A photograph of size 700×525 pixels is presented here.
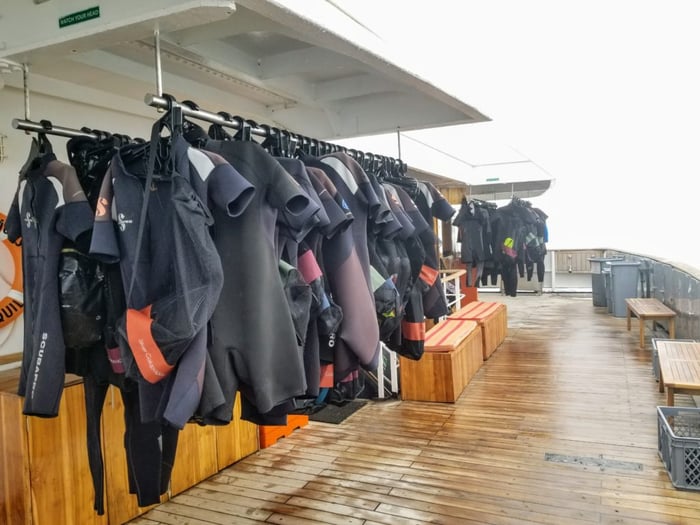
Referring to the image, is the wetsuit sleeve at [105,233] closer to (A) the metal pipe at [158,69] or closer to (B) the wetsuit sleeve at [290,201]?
(A) the metal pipe at [158,69]

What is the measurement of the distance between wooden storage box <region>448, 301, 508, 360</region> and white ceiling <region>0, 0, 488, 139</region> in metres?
4.21

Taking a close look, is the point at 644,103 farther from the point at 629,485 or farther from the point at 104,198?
the point at 104,198

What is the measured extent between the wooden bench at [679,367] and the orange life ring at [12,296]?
154 inches

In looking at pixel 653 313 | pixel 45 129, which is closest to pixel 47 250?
pixel 45 129

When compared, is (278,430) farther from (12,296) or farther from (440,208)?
(440,208)

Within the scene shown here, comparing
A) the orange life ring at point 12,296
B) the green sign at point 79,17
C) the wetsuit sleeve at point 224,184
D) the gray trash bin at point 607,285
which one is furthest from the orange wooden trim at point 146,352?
the gray trash bin at point 607,285

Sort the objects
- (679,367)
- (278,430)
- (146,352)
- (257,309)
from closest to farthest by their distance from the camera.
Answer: (146,352)
(257,309)
(679,367)
(278,430)

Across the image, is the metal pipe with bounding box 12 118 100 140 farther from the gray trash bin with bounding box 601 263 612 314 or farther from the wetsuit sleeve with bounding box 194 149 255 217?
the gray trash bin with bounding box 601 263 612 314

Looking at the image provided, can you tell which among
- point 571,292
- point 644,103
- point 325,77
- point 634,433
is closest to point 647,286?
point 644,103

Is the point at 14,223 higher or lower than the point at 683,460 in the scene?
higher

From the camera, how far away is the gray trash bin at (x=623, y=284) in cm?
961

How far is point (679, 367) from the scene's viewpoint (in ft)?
12.7

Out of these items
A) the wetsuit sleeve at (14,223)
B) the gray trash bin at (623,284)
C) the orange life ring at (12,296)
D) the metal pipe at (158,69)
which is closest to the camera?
the metal pipe at (158,69)

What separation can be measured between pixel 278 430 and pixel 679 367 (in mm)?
3008
